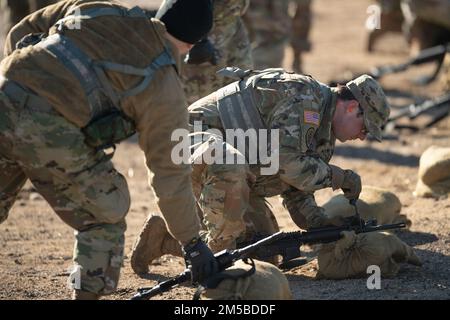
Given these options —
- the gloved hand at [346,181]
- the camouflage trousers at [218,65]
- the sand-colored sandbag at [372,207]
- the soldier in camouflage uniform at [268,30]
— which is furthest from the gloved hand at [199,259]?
the soldier in camouflage uniform at [268,30]

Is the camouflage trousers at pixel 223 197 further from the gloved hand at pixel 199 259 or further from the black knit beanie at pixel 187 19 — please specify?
the black knit beanie at pixel 187 19

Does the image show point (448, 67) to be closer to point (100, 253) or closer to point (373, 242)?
point (373, 242)

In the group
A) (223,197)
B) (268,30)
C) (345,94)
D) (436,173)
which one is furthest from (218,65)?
(268,30)

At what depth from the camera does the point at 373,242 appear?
6.32 meters

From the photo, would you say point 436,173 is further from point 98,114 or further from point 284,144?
point 98,114

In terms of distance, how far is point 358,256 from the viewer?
20.6ft

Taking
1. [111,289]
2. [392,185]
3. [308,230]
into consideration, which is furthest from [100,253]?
[392,185]

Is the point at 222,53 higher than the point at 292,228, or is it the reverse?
the point at 222,53

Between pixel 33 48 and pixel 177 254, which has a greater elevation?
pixel 33 48

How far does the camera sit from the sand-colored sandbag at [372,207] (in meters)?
7.18

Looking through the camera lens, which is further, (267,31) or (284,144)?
(267,31)

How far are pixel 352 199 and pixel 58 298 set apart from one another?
1950 mm

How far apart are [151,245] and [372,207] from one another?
5.61 ft

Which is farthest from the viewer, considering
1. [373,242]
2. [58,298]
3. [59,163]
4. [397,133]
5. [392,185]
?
[397,133]
